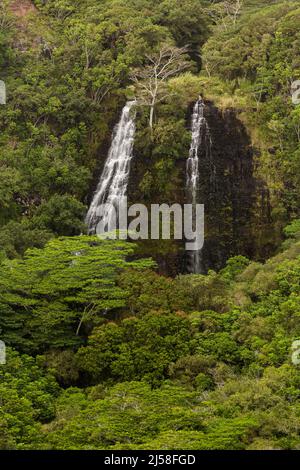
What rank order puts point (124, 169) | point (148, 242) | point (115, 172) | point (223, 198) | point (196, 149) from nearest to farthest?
1. point (148, 242)
2. point (223, 198)
3. point (196, 149)
4. point (124, 169)
5. point (115, 172)

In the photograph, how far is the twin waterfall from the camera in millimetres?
34000

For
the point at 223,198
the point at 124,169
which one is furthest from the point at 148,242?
the point at 124,169

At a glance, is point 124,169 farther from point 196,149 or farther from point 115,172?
point 196,149

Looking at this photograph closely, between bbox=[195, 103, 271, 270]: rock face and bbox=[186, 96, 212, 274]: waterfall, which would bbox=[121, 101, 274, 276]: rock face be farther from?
bbox=[186, 96, 212, 274]: waterfall

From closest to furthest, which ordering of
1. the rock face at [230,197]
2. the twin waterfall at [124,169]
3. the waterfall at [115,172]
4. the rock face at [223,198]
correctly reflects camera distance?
1. the rock face at [223,198]
2. the rock face at [230,197]
3. the twin waterfall at [124,169]
4. the waterfall at [115,172]

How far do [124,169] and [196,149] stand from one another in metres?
3.46

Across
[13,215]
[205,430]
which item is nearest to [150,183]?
[13,215]

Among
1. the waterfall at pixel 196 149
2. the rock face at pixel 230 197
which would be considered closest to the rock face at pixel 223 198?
the rock face at pixel 230 197

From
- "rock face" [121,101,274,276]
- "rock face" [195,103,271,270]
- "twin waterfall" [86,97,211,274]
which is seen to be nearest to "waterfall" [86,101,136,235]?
"twin waterfall" [86,97,211,274]

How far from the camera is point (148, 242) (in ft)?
108

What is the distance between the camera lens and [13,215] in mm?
33688

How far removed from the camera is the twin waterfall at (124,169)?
34.0 metres

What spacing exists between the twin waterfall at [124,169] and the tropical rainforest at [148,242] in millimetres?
444

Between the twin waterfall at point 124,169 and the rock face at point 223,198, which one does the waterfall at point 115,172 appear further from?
the rock face at point 223,198
